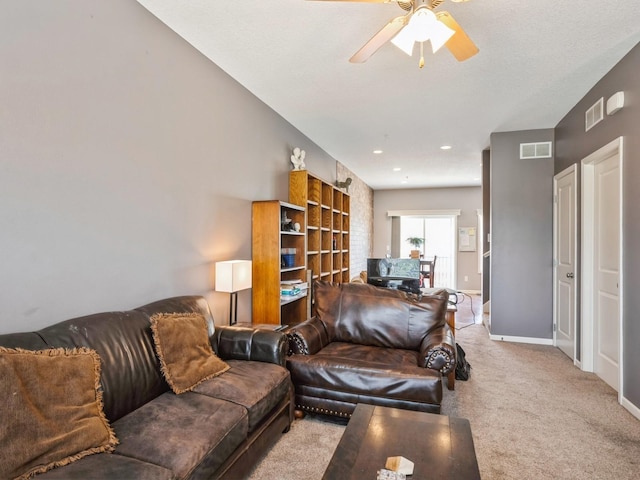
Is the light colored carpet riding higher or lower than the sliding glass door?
lower

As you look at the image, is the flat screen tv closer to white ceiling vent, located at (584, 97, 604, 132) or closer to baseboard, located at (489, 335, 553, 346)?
baseboard, located at (489, 335, 553, 346)

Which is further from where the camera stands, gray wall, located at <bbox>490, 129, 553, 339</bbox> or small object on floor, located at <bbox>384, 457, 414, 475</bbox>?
gray wall, located at <bbox>490, 129, 553, 339</bbox>

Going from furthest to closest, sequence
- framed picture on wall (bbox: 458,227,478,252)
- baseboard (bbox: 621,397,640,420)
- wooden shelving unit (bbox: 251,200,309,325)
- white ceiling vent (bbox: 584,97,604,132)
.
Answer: framed picture on wall (bbox: 458,227,478,252) < wooden shelving unit (bbox: 251,200,309,325) < white ceiling vent (bbox: 584,97,604,132) < baseboard (bbox: 621,397,640,420)

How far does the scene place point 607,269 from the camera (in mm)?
3166

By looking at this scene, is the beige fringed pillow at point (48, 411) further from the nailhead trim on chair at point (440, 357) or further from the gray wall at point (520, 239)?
the gray wall at point (520, 239)

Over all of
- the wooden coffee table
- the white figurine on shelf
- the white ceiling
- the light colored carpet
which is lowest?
the light colored carpet

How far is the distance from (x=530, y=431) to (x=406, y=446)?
147 cm

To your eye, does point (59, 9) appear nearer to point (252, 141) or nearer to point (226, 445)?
point (252, 141)

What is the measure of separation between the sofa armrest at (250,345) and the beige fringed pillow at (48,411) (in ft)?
3.05

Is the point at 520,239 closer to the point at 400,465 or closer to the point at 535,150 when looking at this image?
the point at 535,150

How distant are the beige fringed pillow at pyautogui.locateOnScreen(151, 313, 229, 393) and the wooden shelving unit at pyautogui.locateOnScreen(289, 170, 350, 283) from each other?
233 cm

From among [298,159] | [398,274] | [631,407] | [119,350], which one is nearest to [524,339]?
[631,407]

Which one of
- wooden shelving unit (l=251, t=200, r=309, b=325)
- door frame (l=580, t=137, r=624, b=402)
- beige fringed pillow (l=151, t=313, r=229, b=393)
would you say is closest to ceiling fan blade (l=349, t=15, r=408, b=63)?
wooden shelving unit (l=251, t=200, r=309, b=325)

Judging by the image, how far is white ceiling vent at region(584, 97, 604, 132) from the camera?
3.11 meters
